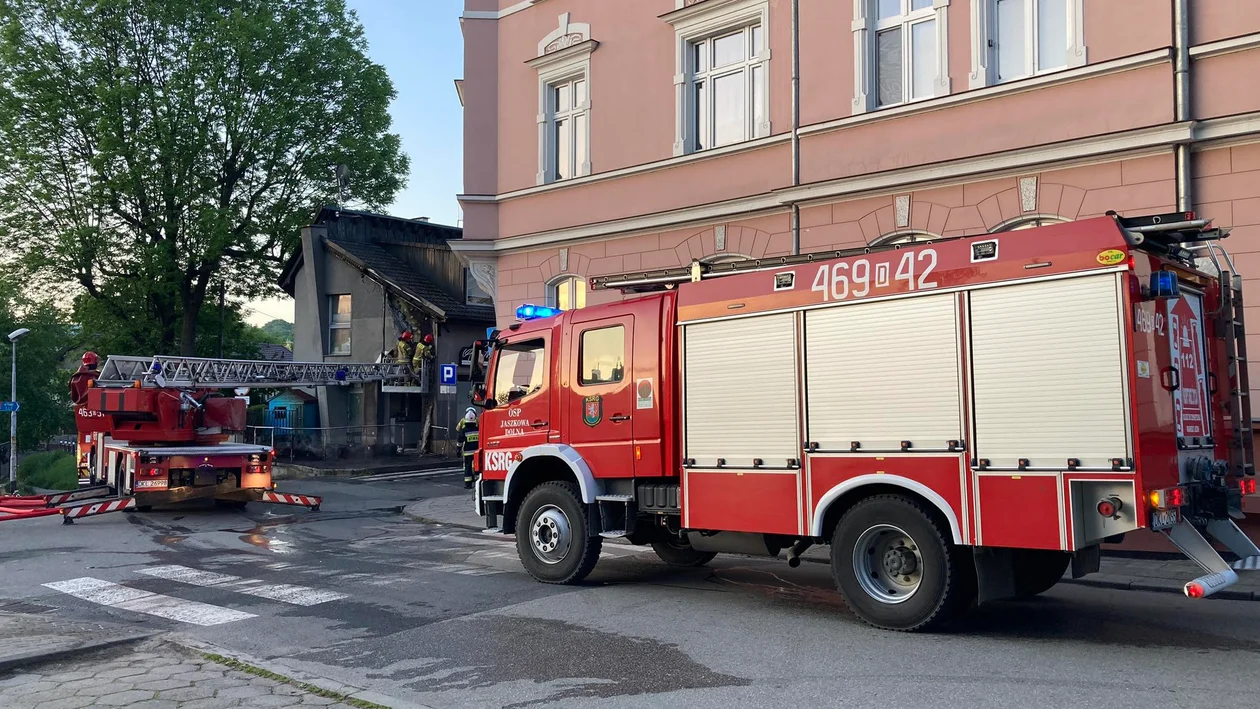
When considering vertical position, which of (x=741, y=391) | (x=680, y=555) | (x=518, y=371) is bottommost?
(x=680, y=555)

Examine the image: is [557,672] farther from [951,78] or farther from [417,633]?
[951,78]

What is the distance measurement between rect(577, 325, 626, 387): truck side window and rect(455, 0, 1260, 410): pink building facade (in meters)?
5.16

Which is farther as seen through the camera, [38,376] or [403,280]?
[38,376]

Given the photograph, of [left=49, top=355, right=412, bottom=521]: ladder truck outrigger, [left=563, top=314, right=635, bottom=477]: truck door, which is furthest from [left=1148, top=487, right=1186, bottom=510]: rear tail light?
[left=49, top=355, right=412, bottom=521]: ladder truck outrigger

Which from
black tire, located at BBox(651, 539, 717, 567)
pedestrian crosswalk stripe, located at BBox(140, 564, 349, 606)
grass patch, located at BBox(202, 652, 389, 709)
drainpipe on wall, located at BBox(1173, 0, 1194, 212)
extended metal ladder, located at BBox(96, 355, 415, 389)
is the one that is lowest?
grass patch, located at BBox(202, 652, 389, 709)

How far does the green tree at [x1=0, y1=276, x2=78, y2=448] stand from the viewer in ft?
140

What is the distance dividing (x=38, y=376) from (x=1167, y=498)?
47292mm

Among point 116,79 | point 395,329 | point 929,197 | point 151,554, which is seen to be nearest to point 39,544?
point 151,554

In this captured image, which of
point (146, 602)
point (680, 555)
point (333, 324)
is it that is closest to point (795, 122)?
point (680, 555)

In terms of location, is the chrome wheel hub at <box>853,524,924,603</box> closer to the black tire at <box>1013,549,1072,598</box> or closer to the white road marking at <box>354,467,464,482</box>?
the black tire at <box>1013,549,1072,598</box>

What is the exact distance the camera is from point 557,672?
6.54 m

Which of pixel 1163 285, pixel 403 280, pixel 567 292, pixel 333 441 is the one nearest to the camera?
pixel 1163 285

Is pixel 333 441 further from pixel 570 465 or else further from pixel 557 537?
pixel 570 465

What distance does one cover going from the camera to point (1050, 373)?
6.90 m
